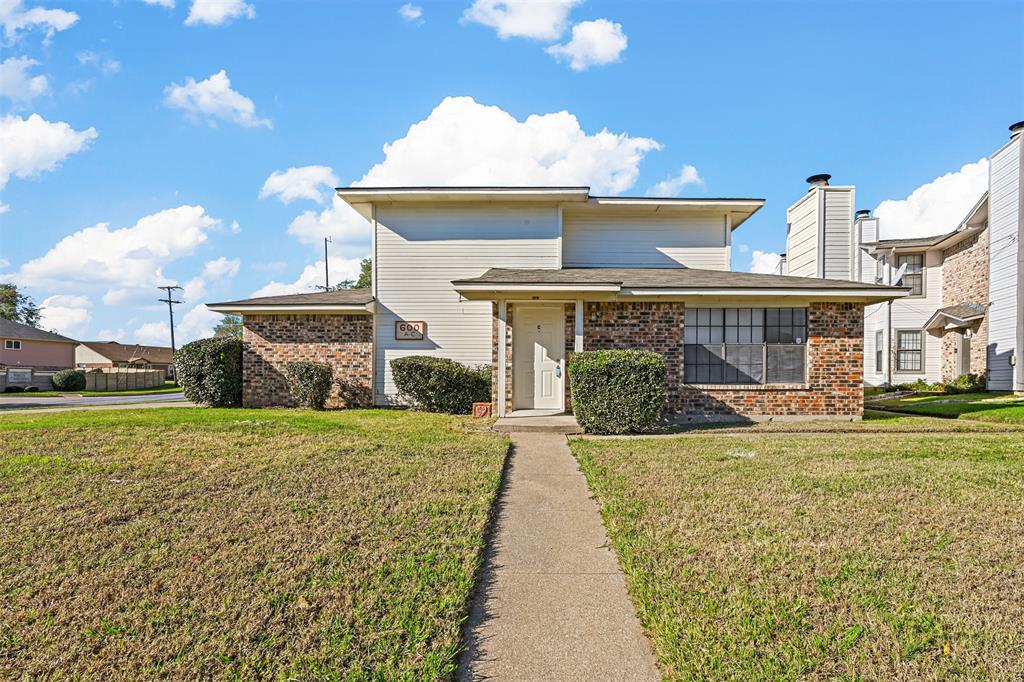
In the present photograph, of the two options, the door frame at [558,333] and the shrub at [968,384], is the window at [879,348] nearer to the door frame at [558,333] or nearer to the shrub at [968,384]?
the shrub at [968,384]

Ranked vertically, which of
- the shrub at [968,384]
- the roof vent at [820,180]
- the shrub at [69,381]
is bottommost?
the shrub at [69,381]

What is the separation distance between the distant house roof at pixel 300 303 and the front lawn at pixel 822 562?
847cm

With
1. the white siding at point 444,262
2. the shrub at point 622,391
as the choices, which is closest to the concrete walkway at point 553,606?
the shrub at point 622,391

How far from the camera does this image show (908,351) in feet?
70.2

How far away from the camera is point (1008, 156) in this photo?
1734 cm

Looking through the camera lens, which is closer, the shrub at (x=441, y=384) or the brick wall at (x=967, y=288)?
the shrub at (x=441, y=384)

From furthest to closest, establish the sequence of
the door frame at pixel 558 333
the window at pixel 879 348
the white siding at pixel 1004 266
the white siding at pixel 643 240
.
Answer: the window at pixel 879 348, the white siding at pixel 1004 266, the white siding at pixel 643 240, the door frame at pixel 558 333

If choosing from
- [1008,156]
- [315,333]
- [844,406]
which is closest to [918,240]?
[1008,156]

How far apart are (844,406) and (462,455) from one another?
26.5ft

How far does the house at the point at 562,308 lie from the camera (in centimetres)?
1130

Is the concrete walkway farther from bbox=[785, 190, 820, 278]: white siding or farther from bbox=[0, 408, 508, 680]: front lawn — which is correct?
bbox=[785, 190, 820, 278]: white siding

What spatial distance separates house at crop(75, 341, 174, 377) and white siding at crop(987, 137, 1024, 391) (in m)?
53.4

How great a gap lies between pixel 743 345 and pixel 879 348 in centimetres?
1415

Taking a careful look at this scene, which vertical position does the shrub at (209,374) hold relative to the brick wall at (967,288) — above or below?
below
